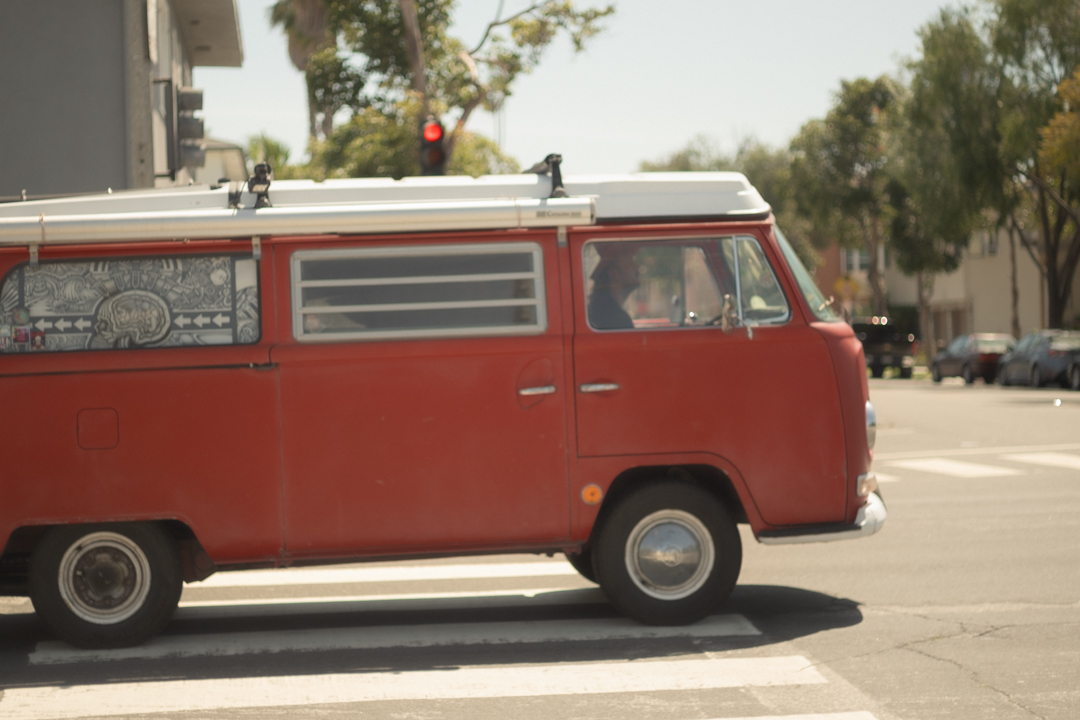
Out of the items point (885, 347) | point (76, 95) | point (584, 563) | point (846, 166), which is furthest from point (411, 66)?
point (846, 166)

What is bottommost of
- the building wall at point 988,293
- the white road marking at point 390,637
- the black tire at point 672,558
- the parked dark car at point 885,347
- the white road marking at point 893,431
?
the white road marking at point 390,637

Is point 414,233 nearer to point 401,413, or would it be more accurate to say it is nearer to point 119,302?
point 401,413

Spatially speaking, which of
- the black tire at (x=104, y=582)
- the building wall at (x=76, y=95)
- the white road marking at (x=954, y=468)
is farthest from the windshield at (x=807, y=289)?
the building wall at (x=76, y=95)

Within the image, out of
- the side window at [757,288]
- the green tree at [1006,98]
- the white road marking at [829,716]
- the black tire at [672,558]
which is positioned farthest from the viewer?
the green tree at [1006,98]

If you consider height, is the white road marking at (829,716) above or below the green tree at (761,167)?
below

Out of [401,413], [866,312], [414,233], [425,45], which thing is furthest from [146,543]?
[866,312]

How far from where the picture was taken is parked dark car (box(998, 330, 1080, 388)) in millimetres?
31344

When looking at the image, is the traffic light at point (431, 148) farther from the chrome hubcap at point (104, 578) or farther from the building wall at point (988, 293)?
the building wall at point (988, 293)

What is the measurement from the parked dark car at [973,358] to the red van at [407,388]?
32048 millimetres

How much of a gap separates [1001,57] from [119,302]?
3697 cm

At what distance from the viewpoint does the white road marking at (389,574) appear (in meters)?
8.66

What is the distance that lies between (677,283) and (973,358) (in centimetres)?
3393

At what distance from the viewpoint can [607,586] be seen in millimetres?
6672

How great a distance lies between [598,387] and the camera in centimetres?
660
